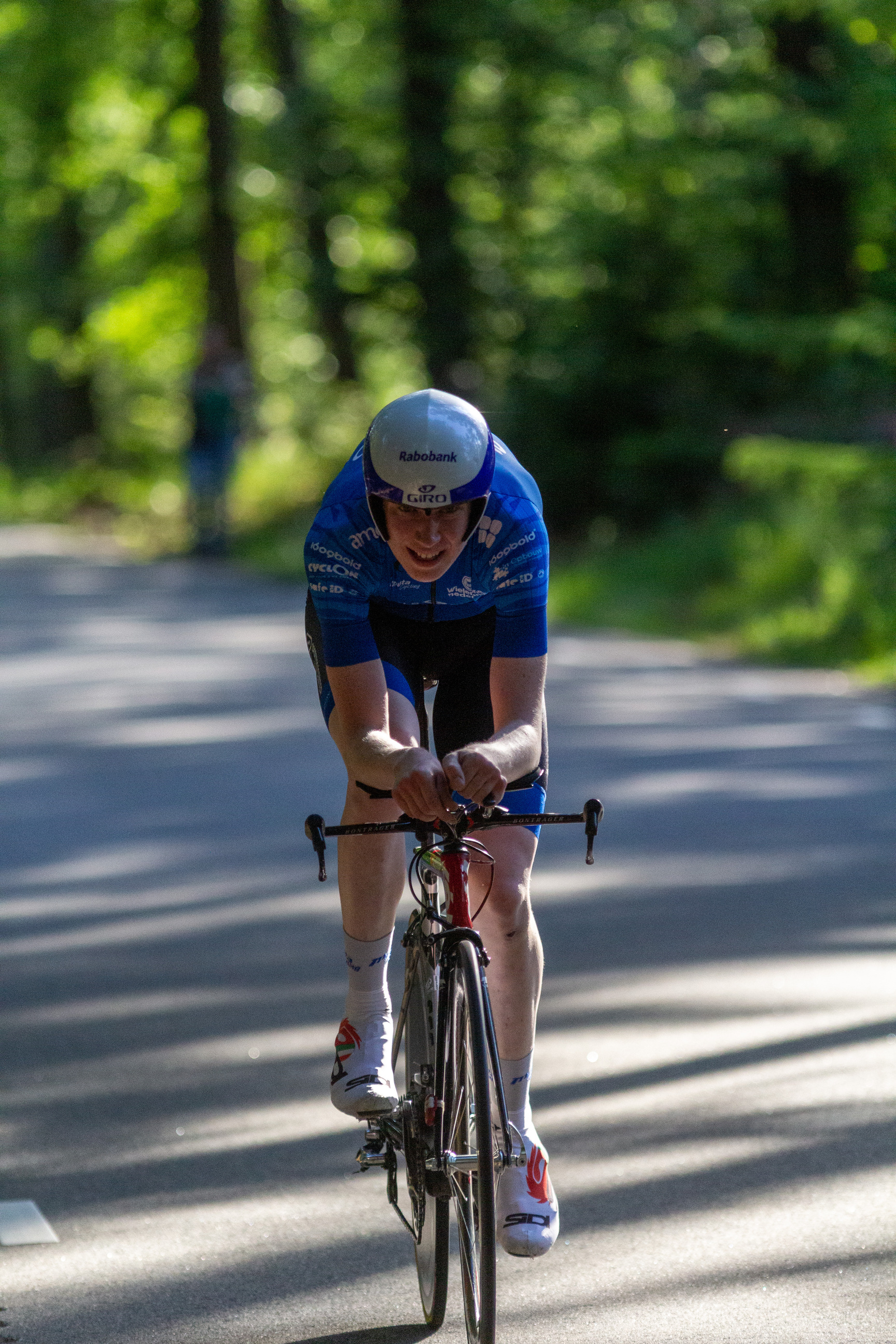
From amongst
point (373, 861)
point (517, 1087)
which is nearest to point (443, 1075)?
point (517, 1087)

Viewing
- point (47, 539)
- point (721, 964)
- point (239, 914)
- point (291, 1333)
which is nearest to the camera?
point (291, 1333)

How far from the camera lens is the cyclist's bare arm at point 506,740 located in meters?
3.73

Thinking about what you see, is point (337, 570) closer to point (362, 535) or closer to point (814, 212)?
point (362, 535)

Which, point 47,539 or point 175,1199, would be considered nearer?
point 175,1199

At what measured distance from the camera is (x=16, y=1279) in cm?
439

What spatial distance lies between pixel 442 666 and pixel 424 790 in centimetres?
95

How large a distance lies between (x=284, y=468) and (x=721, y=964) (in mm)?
19692

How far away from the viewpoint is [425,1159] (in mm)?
3998

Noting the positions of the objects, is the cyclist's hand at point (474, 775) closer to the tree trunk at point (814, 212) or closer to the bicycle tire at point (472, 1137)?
the bicycle tire at point (472, 1137)

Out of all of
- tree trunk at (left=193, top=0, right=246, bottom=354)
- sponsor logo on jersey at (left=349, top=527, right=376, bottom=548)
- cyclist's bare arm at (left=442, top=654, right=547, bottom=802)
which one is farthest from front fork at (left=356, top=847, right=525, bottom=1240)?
tree trunk at (left=193, top=0, right=246, bottom=354)

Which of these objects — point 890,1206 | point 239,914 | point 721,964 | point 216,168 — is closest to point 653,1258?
point 890,1206

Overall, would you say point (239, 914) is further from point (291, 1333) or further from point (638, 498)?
point (638, 498)

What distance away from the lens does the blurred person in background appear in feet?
75.3

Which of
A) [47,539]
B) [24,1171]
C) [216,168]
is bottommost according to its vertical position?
[47,539]
